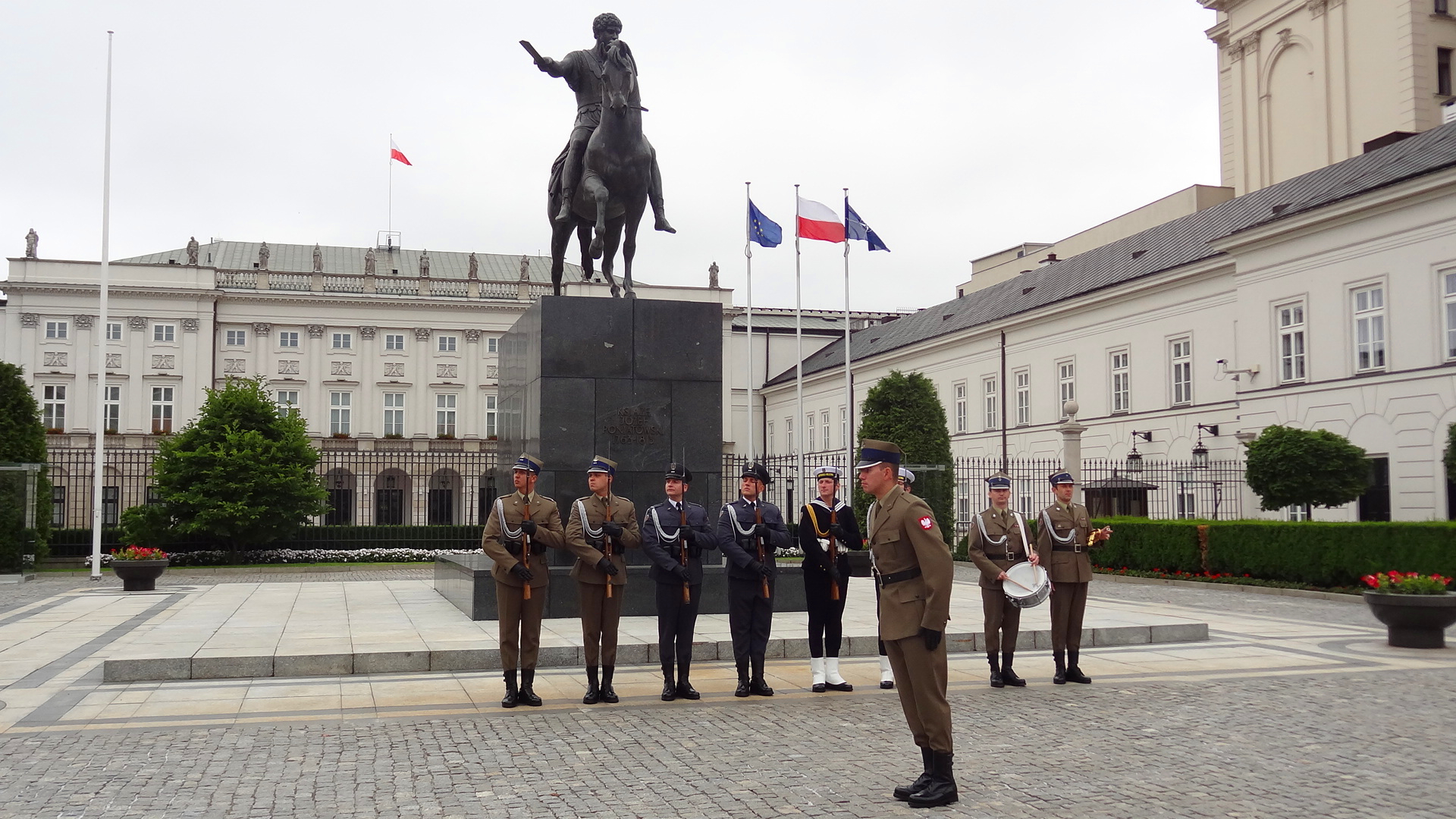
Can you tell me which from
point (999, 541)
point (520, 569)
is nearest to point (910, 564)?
point (520, 569)

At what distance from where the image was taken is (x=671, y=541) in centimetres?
951

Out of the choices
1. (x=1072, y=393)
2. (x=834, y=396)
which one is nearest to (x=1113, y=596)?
(x=1072, y=393)

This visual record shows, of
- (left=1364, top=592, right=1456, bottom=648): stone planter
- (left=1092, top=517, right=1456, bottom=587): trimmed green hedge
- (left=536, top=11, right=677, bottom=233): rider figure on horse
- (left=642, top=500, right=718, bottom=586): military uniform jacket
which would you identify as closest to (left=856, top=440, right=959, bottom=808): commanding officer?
(left=642, top=500, right=718, bottom=586): military uniform jacket

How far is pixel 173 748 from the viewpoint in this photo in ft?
24.3

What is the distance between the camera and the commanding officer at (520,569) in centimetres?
910

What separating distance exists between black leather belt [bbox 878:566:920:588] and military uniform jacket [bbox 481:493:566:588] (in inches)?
139

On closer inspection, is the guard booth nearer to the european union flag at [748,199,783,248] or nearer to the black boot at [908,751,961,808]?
the european union flag at [748,199,783,248]

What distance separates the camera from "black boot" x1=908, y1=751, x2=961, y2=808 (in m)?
5.96

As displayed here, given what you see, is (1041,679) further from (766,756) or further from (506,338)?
(506,338)

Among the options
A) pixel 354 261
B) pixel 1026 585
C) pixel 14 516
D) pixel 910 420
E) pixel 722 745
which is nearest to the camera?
pixel 722 745

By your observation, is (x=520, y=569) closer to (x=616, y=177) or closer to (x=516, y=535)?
(x=516, y=535)

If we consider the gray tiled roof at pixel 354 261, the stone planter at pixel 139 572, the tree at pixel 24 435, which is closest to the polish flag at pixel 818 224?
the stone planter at pixel 139 572

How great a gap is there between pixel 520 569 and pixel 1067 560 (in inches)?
201

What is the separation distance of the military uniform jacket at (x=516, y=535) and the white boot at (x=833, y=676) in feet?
8.24
